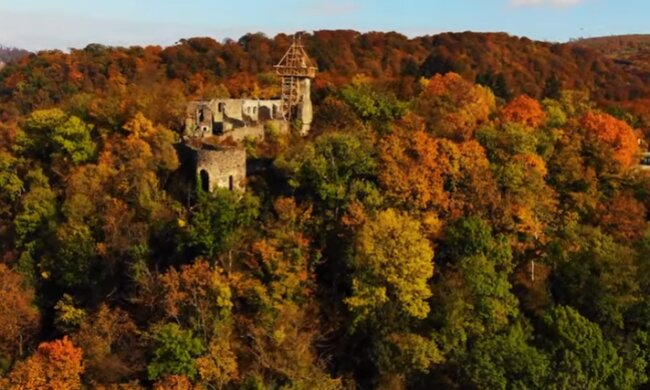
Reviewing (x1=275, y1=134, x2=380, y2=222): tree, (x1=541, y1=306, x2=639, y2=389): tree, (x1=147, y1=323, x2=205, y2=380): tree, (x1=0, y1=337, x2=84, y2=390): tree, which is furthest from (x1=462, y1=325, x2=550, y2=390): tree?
(x1=0, y1=337, x2=84, y2=390): tree

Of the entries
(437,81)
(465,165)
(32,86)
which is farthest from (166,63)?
(465,165)

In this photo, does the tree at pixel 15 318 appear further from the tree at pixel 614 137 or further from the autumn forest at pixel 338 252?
the tree at pixel 614 137

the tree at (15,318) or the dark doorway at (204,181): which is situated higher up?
the dark doorway at (204,181)

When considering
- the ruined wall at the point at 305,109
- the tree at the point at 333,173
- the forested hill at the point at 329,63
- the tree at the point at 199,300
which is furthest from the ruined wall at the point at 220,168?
the forested hill at the point at 329,63

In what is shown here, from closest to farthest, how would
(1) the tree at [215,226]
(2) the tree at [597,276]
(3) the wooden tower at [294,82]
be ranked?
(2) the tree at [597,276] → (1) the tree at [215,226] → (3) the wooden tower at [294,82]

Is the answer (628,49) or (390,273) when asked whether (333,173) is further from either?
(628,49)

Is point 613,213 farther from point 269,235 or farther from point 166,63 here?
point 166,63

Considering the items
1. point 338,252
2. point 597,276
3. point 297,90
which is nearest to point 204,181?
point 338,252
